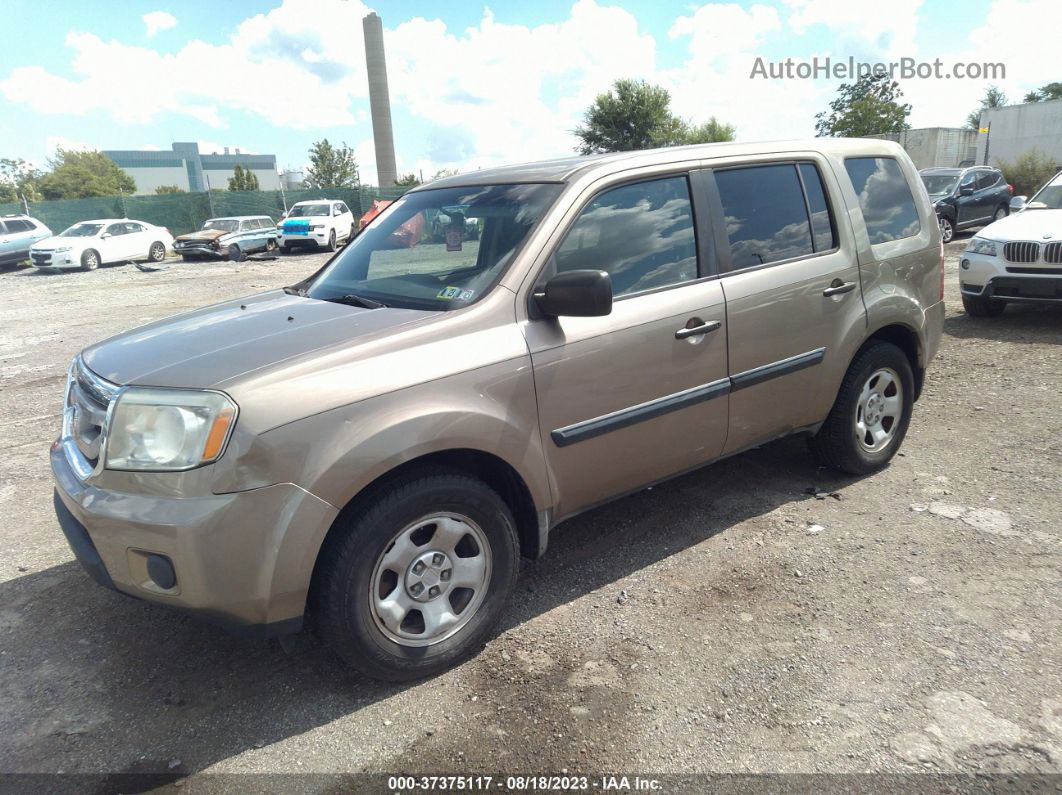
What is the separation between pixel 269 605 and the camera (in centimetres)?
A: 254

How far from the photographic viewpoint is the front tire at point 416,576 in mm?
2639

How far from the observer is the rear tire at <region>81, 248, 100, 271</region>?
22513 millimetres

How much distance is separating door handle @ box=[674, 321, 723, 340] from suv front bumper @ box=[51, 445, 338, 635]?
5.66ft

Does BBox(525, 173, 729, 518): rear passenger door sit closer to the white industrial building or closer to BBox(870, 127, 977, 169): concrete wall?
BBox(870, 127, 977, 169): concrete wall

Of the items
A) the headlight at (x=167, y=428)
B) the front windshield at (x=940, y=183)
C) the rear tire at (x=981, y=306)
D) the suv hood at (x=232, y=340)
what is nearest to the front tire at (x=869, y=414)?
the suv hood at (x=232, y=340)

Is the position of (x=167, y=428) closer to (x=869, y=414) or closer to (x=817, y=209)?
(x=817, y=209)

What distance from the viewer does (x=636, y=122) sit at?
51812 mm

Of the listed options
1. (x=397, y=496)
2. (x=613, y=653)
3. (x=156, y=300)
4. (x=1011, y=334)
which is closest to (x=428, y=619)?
(x=397, y=496)

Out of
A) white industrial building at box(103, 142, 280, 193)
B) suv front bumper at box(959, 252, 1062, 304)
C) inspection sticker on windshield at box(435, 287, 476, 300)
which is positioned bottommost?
suv front bumper at box(959, 252, 1062, 304)

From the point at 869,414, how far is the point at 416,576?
3.00 m

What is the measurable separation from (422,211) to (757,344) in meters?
1.78

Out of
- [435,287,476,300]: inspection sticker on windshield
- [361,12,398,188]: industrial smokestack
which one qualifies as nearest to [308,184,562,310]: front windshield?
[435,287,476,300]: inspection sticker on windshield

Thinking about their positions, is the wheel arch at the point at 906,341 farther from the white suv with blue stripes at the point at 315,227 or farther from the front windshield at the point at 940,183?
the white suv with blue stripes at the point at 315,227

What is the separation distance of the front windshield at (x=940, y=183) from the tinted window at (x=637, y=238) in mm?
16289
